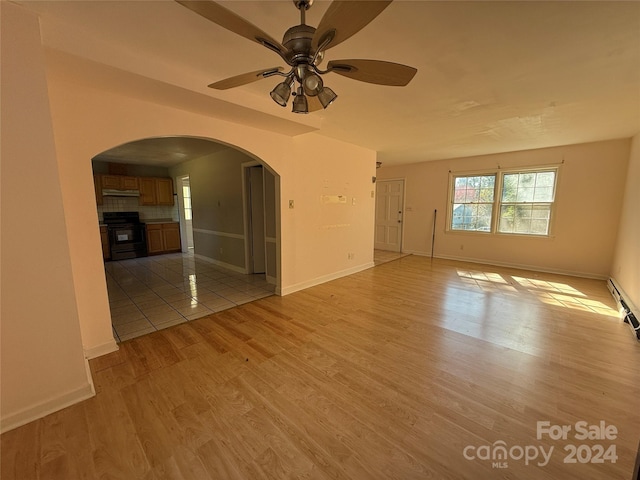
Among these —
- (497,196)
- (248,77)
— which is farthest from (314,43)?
(497,196)

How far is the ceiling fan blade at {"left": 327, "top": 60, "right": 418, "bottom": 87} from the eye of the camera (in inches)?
54.5

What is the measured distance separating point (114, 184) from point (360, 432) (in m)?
7.36

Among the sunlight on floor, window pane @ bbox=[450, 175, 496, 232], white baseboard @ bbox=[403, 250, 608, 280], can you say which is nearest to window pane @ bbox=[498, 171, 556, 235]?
window pane @ bbox=[450, 175, 496, 232]

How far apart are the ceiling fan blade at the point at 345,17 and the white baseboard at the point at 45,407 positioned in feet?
8.82

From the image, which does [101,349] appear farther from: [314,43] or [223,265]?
[223,265]

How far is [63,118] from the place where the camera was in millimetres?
2012

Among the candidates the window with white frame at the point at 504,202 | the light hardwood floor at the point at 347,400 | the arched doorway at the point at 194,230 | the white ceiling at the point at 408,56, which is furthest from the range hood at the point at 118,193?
the window with white frame at the point at 504,202

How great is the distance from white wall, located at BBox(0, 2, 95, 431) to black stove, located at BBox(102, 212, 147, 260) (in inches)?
213

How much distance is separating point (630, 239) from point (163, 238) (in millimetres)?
9250

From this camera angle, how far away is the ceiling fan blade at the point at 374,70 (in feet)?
4.54

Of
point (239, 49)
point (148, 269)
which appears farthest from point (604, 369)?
point (148, 269)

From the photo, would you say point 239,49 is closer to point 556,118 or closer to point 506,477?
point 506,477

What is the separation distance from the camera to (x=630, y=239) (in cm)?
364

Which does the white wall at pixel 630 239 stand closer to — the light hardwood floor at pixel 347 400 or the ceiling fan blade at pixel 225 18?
the light hardwood floor at pixel 347 400
